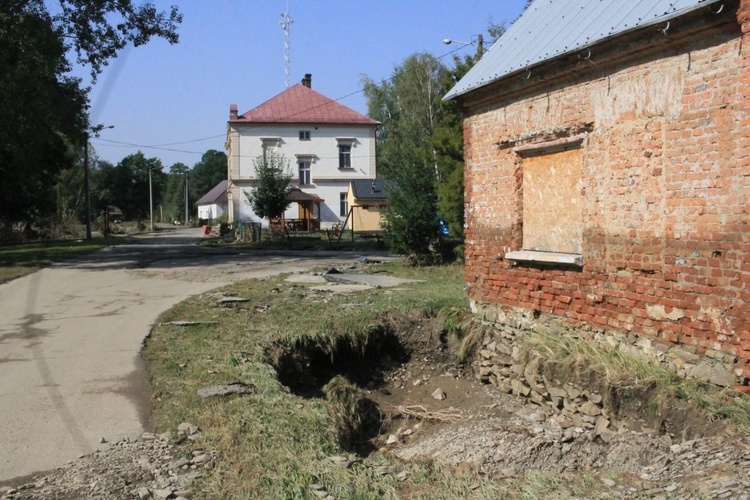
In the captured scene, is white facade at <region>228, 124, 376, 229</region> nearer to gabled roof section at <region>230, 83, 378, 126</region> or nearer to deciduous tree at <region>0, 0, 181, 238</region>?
gabled roof section at <region>230, 83, 378, 126</region>

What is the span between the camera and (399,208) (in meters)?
18.9

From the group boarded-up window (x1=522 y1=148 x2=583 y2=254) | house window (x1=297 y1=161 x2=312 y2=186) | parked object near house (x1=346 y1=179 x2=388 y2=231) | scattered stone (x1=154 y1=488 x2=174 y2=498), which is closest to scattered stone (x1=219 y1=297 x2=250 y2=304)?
boarded-up window (x1=522 y1=148 x2=583 y2=254)

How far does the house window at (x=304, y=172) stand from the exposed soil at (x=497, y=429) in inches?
1592

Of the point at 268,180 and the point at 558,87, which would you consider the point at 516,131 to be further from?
the point at 268,180

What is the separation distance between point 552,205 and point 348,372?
147 inches

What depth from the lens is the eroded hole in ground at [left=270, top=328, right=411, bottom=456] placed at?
727 centimetres

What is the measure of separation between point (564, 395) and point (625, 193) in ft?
7.49

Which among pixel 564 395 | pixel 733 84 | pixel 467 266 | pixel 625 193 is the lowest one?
pixel 564 395

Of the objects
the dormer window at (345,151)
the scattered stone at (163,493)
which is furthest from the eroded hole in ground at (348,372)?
the dormer window at (345,151)

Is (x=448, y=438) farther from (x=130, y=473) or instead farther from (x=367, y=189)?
(x=367, y=189)

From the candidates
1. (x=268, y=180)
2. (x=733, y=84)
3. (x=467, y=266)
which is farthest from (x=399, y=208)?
(x=268, y=180)

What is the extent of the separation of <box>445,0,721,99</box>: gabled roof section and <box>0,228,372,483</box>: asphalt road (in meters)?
5.68

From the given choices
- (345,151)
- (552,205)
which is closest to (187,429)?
(552,205)

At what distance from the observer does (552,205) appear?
805 centimetres
